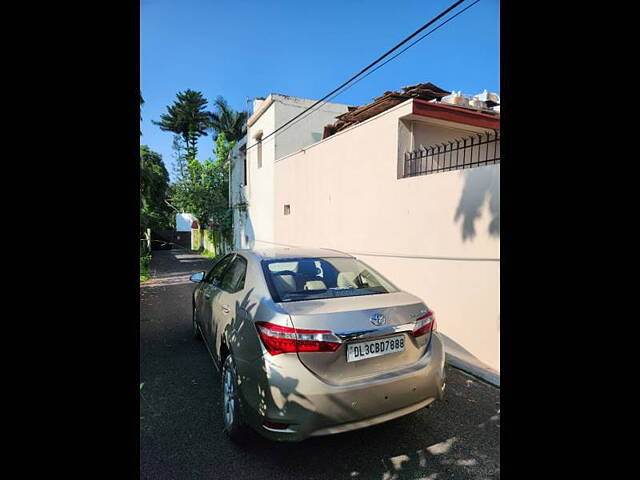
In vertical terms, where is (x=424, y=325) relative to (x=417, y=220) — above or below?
below

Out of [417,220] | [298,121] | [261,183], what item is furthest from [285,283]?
[261,183]

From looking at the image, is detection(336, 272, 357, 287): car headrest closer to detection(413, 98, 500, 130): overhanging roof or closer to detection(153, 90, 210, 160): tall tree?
detection(413, 98, 500, 130): overhanging roof

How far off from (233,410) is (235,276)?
130cm

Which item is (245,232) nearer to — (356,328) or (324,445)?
(324,445)

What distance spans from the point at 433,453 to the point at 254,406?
147cm

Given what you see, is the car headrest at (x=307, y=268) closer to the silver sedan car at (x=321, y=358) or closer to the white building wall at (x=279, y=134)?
the silver sedan car at (x=321, y=358)

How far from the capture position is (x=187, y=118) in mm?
33781

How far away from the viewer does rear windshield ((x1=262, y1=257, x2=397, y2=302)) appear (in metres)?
2.74

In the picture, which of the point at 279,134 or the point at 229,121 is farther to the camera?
the point at 229,121

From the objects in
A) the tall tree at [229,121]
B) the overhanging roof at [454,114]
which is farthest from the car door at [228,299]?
the tall tree at [229,121]

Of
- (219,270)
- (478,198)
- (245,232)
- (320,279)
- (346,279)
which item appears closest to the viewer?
(320,279)
